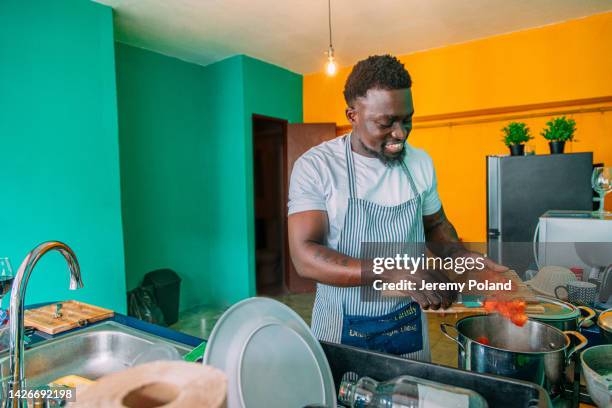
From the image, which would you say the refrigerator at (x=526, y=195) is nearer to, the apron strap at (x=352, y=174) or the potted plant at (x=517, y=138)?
the potted plant at (x=517, y=138)

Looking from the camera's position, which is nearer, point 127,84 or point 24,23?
point 24,23

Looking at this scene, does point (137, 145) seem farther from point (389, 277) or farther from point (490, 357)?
point (490, 357)

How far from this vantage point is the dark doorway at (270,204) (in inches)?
215

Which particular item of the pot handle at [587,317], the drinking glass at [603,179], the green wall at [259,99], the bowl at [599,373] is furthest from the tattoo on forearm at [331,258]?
the green wall at [259,99]

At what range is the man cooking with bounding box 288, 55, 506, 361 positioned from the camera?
1293 millimetres

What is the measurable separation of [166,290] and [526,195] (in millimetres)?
3560

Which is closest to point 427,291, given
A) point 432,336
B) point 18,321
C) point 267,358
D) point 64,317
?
point 267,358

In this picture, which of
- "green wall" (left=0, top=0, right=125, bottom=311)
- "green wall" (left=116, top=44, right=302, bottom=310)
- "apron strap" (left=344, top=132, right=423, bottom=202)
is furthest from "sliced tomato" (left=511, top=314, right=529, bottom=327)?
"green wall" (left=116, top=44, right=302, bottom=310)

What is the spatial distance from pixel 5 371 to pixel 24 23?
2.83m

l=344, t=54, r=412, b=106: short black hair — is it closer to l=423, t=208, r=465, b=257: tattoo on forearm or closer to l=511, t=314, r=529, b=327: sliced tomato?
l=423, t=208, r=465, b=257: tattoo on forearm

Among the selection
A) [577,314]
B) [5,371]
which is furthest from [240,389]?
[577,314]

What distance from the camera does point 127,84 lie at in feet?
13.2

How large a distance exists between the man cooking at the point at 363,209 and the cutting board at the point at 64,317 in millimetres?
790

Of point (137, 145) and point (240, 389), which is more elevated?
point (137, 145)
